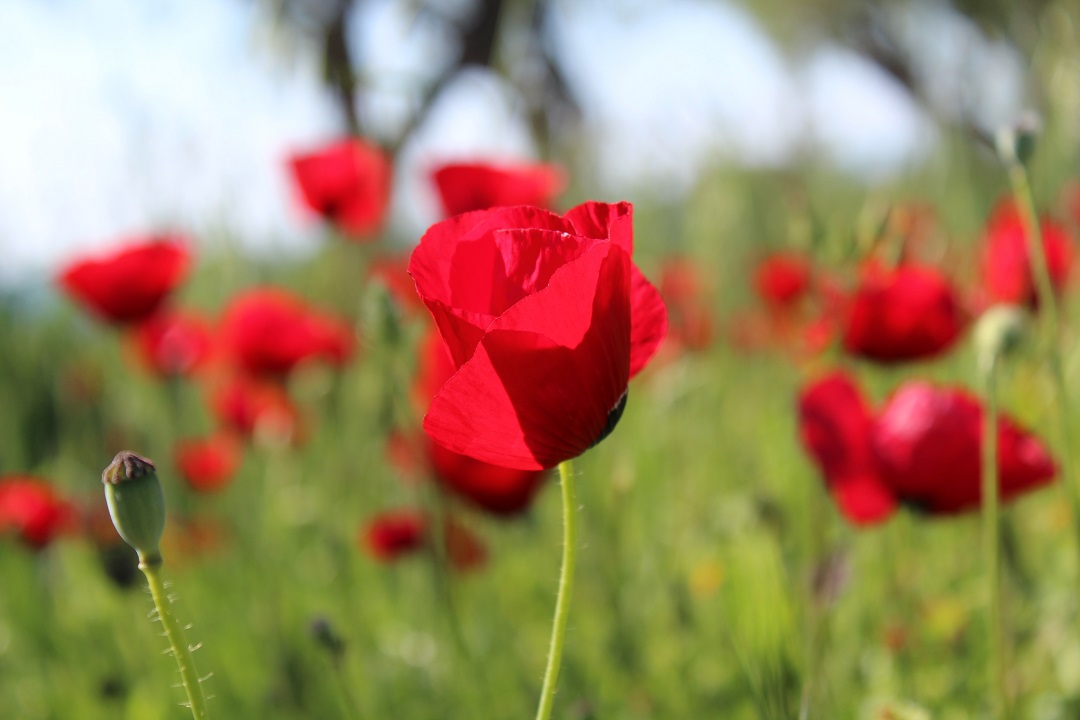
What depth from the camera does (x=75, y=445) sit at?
240 cm

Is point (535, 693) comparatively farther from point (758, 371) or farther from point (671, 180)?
point (758, 371)

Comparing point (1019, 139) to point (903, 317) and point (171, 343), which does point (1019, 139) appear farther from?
point (171, 343)

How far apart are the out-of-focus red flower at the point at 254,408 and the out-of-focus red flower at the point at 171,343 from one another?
0.08 metres

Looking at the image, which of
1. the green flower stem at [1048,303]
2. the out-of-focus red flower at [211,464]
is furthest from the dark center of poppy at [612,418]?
the out-of-focus red flower at [211,464]

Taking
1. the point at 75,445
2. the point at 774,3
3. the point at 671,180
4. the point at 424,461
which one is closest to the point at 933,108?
the point at 671,180

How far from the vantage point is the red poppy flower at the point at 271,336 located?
1485 millimetres

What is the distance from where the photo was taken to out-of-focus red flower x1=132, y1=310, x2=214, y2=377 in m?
1.45

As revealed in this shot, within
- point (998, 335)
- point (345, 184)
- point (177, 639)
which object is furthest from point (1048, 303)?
point (345, 184)

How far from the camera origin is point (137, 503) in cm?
35

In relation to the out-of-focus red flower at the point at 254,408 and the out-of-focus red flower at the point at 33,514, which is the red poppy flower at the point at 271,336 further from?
the out-of-focus red flower at the point at 33,514

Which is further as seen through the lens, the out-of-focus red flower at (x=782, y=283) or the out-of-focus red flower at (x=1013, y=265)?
the out-of-focus red flower at (x=782, y=283)

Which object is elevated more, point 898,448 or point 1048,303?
point 1048,303

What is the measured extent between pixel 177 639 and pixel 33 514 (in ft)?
3.90

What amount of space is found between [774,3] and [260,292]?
6941 millimetres
